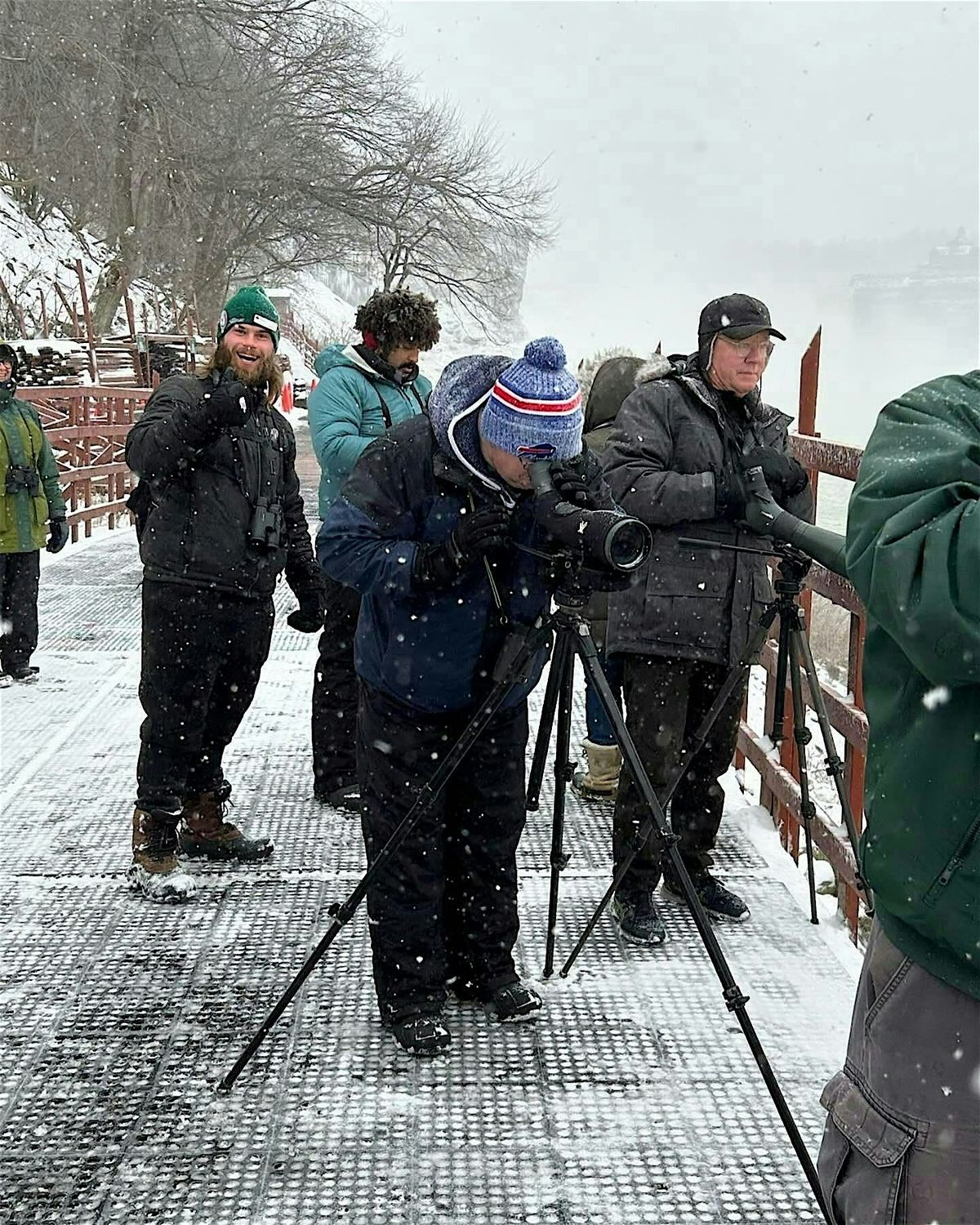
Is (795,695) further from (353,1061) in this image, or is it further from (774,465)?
(353,1061)

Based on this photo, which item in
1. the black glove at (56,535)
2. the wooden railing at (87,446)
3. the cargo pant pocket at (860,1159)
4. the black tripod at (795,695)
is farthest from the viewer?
the wooden railing at (87,446)

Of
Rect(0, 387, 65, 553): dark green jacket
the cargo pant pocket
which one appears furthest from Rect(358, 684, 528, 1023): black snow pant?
Rect(0, 387, 65, 553): dark green jacket

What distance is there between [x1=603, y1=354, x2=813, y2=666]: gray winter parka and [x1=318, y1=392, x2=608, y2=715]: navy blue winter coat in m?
0.60

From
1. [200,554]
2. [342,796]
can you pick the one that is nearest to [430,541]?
[200,554]

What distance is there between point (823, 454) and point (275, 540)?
1.82 m

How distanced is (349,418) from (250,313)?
2.27ft

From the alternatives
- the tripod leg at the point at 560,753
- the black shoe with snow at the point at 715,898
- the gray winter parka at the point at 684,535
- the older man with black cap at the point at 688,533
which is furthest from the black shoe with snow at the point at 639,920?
the gray winter parka at the point at 684,535

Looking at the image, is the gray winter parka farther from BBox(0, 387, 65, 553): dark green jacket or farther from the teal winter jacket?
BBox(0, 387, 65, 553): dark green jacket

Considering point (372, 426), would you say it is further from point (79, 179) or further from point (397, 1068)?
point (79, 179)

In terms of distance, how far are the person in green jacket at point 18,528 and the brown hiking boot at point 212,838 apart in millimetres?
2559

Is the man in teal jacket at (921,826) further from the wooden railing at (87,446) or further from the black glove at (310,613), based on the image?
the wooden railing at (87,446)

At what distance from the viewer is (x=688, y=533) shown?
3588 mm

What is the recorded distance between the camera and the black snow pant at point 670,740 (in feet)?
12.0

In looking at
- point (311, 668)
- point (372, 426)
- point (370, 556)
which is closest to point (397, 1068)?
point (370, 556)
